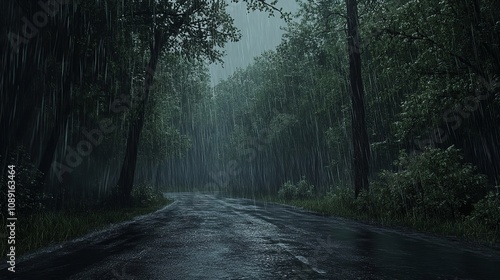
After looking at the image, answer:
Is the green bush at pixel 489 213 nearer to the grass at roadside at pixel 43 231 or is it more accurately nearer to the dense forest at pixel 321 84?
the dense forest at pixel 321 84

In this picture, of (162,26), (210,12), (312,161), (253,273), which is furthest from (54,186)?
(312,161)

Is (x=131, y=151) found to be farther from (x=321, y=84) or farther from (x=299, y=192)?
(x=321, y=84)

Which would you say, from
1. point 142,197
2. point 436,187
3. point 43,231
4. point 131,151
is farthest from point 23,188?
point 142,197

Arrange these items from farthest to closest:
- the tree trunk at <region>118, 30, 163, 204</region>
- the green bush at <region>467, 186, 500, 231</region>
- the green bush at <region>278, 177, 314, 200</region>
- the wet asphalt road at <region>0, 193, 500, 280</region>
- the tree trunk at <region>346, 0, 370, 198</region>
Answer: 1. the green bush at <region>278, 177, 314, 200</region>
2. the tree trunk at <region>118, 30, 163, 204</region>
3. the tree trunk at <region>346, 0, 370, 198</region>
4. the green bush at <region>467, 186, 500, 231</region>
5. the wet asphalt road at <region>0, 193, 500, 280</region>

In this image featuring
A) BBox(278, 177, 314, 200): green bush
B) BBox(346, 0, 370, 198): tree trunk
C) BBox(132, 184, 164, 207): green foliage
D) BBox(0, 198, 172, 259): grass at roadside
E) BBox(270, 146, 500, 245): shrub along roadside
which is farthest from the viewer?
BBox(278, 177, 314, 200): green bush

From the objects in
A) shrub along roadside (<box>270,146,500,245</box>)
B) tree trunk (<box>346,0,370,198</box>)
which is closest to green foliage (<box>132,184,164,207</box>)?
tree trunk (<box>346,0,370,198</box>)

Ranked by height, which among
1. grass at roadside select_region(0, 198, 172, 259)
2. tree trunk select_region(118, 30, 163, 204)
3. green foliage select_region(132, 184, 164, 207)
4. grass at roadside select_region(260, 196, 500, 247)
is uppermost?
tree trunk select_region(118, 30, 163, 204)

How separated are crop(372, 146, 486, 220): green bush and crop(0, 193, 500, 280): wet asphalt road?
3.32 metres

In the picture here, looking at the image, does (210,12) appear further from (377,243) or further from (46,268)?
(46,268)

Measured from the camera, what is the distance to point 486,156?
20.2 metres

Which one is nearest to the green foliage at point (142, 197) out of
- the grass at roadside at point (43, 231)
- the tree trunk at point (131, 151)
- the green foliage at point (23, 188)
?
the tree trunk at point (131, 151)

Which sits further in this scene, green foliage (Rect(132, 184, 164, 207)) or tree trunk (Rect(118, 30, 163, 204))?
green foliage (Rect(132, 184, 164, 207))

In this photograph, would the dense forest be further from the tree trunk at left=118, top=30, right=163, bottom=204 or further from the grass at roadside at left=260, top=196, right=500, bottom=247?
the grass at roadside at left=260, top=196, right=500, bottom=247

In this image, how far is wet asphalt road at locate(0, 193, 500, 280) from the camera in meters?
5.85
